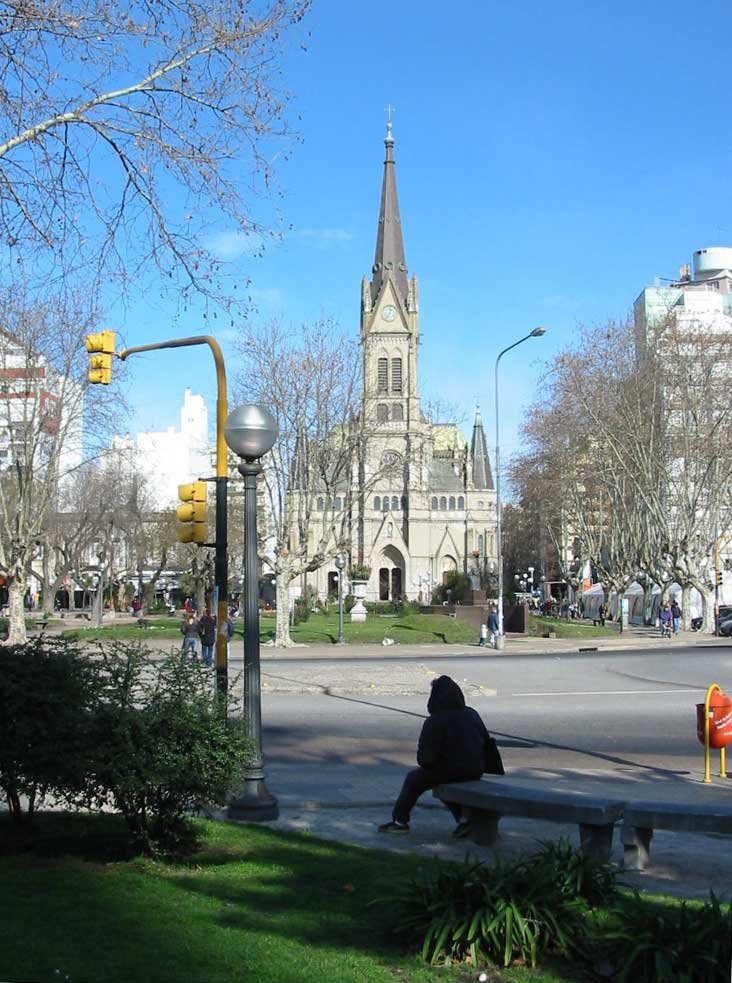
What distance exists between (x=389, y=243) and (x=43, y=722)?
10594cm

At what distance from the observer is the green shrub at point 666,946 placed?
462cm

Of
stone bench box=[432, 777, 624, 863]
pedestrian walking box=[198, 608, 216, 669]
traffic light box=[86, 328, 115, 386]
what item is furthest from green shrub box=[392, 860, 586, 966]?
pedestrian walking box=[198, 608, 216, 669]

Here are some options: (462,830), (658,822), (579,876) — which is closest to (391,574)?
(462,830)

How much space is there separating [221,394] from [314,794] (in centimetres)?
492

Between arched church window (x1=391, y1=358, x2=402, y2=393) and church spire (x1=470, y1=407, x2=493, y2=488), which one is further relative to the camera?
church spire (x1=470, y1=407, x2=493, y2=488)

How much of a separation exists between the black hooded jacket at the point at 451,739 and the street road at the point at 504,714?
2.09m

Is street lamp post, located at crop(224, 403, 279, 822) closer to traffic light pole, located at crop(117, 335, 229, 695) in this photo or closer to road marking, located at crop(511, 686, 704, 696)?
traffic light pole, located at crop(117, 335, 229, 695)

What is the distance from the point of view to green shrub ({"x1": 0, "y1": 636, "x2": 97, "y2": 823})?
702cm

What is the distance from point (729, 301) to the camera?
108 m

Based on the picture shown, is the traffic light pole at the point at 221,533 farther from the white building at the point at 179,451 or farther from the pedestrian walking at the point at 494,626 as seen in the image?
the white building at the point at 179,451

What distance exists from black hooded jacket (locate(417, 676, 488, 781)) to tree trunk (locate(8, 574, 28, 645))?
2672cm

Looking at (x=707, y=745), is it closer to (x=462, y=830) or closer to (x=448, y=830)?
(x=448, y=830)

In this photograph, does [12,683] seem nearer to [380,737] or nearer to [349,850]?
[349,850]

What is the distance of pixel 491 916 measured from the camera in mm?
5301
